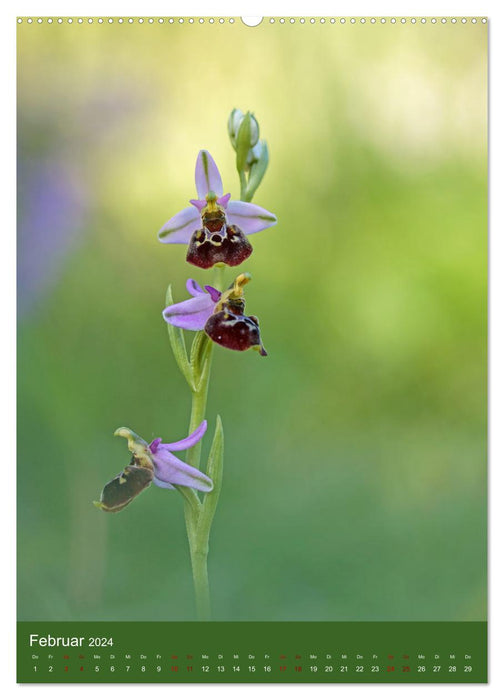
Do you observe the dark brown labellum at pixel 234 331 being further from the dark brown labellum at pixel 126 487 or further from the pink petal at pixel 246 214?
the dark brown labellum at pixel 126 487

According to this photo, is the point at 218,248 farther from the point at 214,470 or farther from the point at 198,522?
the point at 198,522

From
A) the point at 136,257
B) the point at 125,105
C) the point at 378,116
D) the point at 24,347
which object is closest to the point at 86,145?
the point at 125,105

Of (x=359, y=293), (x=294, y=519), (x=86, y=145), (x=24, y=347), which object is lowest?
(x=294, y=519)

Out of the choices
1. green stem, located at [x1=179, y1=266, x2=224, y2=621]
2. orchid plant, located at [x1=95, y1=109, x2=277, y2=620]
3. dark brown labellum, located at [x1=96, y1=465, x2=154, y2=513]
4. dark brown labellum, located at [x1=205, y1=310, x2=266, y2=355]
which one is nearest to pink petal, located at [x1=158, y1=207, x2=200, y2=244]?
orchid plant, located at [x1=95, y1=109, x2=277, y2=620]

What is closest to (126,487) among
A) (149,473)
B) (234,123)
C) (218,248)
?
(149,473)

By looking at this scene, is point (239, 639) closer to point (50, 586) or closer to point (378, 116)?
point (50, 586)

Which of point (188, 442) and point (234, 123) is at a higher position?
point (234, 123)
